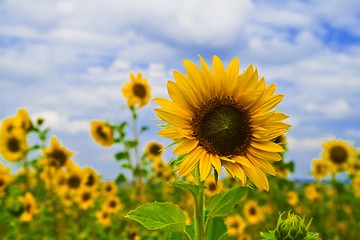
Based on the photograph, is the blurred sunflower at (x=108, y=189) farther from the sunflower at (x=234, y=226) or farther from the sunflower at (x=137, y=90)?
the sunflower at (x=234, y=226)

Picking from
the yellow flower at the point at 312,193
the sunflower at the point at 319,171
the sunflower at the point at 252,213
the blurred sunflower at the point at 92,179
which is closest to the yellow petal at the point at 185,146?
the blurred sunflower at the point at 92,179

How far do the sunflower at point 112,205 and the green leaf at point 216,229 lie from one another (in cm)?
476

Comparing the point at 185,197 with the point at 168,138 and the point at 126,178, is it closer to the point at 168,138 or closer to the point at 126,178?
the point at 126,178

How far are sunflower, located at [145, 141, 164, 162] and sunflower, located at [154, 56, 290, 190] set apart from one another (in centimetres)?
476

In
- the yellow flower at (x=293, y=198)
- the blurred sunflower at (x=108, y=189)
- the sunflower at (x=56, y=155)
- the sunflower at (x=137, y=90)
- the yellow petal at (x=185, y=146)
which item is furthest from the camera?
the yellow flower at (x=293, y=198)

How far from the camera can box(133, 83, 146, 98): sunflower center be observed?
536cm

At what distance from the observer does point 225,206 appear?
1295mm

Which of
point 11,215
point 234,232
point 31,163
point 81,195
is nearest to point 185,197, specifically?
point 234,232

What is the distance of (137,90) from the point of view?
537cm

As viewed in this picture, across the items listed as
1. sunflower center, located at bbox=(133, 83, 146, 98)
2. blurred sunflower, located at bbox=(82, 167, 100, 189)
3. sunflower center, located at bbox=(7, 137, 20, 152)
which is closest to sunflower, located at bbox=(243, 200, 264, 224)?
blurred sunflower, located at bbox=(82, 167, 100, 189)

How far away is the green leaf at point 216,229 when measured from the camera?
1.44 m

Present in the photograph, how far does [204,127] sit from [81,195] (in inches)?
186

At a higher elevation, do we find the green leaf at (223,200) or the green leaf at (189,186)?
the green leaf at (189,186)

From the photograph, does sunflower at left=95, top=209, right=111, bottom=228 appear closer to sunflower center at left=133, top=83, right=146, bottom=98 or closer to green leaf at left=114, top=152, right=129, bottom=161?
green leaf at left=114, top=152, right=129, bottom=161
